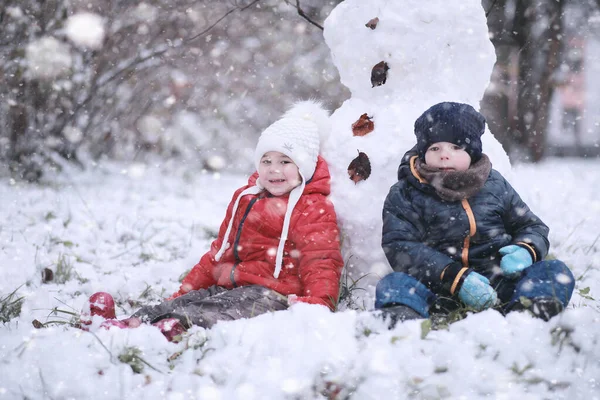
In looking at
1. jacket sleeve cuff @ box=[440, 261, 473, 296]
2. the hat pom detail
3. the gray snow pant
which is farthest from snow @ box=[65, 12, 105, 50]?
jacket sleeve cuff @ box=[440, 261, 473, 296]

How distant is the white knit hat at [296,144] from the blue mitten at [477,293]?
3.01ft

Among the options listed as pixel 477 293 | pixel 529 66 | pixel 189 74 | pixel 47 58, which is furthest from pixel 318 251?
pixel 529 66

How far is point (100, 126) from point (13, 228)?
2366 millimetres

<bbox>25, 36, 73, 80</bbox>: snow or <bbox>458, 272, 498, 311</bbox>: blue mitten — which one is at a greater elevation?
<bbox>25, 36, 73, 80</bbox>: snow

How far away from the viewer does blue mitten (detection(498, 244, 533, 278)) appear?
2.29 m

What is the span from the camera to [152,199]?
5.50 metres

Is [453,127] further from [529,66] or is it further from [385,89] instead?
[529,66]

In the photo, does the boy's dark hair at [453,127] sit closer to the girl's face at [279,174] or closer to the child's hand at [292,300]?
the girl's face at [279,174]

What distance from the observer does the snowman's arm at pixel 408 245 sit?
2342 millimetres

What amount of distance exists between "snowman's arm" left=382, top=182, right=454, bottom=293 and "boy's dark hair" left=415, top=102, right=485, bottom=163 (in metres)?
0.28

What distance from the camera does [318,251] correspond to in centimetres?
258

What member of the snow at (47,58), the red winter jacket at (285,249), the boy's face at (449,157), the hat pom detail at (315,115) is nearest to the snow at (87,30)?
the snow at (47,58)

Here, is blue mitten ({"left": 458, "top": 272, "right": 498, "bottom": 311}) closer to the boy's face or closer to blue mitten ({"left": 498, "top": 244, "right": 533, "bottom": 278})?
blue mitten ({"left": 498, "top": 244, "right": 533, "bottom": 278})

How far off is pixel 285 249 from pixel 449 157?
95cm
